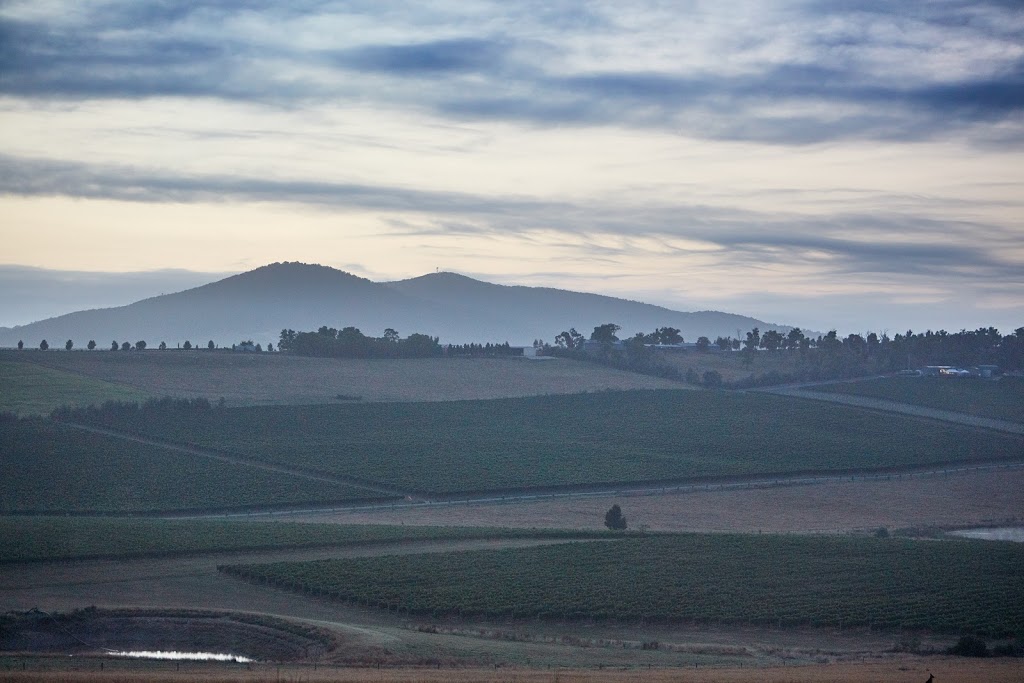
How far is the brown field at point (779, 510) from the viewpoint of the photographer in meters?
56.2

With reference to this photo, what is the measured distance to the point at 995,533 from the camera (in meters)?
56.2

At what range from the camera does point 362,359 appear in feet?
359

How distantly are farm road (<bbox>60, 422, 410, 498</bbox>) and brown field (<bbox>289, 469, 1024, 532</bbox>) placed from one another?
5.27 metres

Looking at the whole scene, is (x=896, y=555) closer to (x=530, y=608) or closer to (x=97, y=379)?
(x=530, y=608)

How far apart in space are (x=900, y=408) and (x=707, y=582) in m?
64.8

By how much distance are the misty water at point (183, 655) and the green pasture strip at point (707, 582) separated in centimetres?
699

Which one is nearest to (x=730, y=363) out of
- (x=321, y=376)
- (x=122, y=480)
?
(x=321, y=376)

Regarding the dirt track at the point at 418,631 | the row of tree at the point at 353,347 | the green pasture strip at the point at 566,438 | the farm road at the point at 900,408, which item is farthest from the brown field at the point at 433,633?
the row of tree at the point at 353,347

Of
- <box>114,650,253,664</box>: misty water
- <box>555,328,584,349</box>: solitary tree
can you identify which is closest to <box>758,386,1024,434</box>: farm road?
<box>555,328,584,349</box>: solitary tree

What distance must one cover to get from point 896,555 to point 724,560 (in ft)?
23.4

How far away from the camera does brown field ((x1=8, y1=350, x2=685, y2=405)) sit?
295ft

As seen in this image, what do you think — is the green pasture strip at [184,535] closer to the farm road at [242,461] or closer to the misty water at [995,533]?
the farm road at [242,461]

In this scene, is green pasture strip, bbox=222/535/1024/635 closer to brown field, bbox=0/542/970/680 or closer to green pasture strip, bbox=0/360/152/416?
brown field, bbox=0/542/970/680

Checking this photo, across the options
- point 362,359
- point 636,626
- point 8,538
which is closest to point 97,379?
point 362,359
